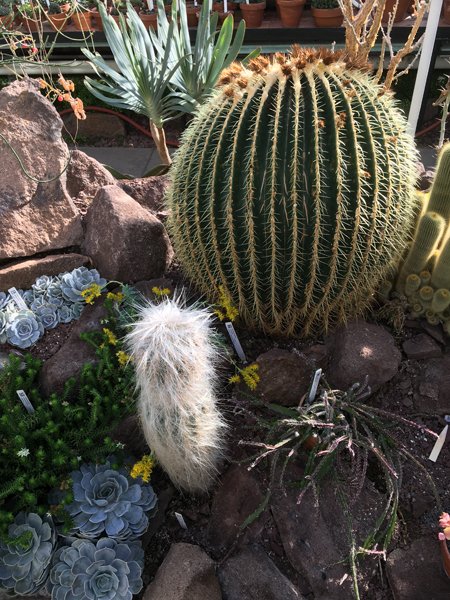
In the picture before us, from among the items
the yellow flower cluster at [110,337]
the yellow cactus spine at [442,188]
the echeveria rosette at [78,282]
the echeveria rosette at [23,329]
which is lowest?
the echeveria rosette at [23,329]

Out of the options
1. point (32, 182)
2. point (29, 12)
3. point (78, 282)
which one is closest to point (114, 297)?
point (78, 282)

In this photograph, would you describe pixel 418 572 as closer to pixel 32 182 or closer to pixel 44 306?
pixel 44 306

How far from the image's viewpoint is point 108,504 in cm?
163

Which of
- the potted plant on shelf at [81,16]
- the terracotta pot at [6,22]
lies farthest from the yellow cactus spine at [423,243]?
the potted plant on shelf at [81,16]

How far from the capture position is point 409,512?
168 centimetres

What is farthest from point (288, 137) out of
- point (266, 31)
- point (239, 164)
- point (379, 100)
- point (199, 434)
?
point (266, 31)

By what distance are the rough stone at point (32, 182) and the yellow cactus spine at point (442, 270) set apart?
4.59ft

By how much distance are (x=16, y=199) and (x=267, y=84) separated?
1.13 meters

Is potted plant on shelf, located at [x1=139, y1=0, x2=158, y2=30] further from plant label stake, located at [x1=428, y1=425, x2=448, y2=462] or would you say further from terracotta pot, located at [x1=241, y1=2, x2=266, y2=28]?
plant label stake, located at [x1=428, y1=425, x2=448, y2=462]

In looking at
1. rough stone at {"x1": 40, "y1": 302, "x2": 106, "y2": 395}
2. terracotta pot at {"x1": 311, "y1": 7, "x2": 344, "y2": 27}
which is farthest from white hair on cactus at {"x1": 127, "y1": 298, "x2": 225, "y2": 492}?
terracotta pot at {"x1": 311, "y1": 7, "x2": 344, "y2": 27}

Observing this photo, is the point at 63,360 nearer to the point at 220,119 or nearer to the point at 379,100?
the point at 220,119

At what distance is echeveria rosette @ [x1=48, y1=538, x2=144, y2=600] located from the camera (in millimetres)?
1508

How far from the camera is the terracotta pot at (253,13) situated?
4.59 meters

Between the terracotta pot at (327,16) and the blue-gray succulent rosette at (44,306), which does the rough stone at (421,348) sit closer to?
the blue-gray succulent rosette at (44,306)
